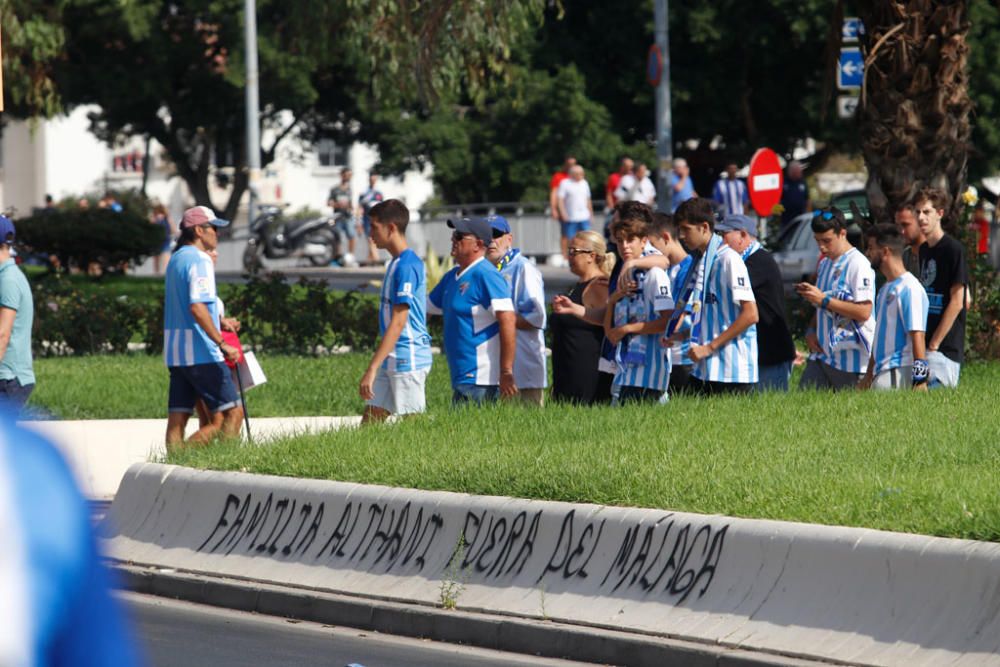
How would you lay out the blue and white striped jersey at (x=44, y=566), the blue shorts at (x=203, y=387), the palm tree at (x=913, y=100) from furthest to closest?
the palm tree at (x=913, y=100) < the blue shorts at (x=203, y=387) < the blue and white striped jersey at (x=44, y=566)

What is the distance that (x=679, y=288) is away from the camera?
10.5m

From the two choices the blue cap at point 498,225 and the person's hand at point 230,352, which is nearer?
the person's hand at point 230,352

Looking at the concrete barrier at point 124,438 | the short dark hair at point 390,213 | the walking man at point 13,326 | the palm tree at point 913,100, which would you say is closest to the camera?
the walking man at point 13,326

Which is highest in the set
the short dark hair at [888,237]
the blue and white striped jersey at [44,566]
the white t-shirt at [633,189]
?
the white t-shirt at [633,189]

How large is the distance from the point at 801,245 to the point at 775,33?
12826 mm

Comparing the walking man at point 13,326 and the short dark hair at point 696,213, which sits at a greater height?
the short dark hair at point 696,213

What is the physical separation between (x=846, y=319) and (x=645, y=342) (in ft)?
3.79

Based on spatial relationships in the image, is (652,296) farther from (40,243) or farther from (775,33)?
(775,33)

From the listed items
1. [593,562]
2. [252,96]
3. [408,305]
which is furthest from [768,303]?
[252,96]

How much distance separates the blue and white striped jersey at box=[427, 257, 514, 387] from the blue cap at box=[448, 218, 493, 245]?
0.15m

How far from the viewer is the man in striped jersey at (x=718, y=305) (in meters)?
10.3

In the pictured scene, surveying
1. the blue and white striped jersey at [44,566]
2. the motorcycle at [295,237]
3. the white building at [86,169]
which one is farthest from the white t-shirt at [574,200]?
the white building at [86,169]

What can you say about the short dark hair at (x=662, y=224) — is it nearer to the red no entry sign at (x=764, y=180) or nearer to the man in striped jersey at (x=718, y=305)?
the man in striped jersey at (x=718, y=305)

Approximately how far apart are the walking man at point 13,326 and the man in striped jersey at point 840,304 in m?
4.06
